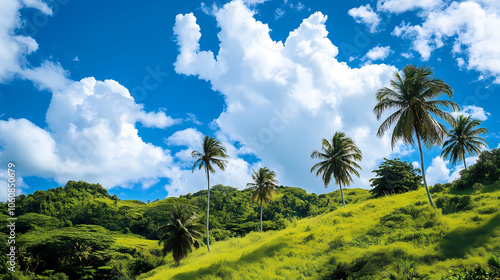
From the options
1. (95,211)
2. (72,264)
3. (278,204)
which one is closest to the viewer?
(72,264)

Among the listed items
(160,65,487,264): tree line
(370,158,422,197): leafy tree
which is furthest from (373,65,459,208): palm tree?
(370,158,422,197): leafy tree

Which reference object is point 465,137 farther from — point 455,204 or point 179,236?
point 179,236

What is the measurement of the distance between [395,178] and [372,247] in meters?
27.4

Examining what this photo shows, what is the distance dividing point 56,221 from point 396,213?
238 feet

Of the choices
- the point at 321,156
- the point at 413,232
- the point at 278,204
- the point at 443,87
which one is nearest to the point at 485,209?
the point at 413,232

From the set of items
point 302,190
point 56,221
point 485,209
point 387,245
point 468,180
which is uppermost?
point 302,190

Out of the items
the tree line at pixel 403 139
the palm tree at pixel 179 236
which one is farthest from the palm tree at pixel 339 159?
the palm tree at pixel 179 236

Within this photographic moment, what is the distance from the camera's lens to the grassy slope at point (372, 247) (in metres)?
15.1

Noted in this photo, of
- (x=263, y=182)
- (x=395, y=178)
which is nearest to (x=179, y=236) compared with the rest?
(x=263, y=182)

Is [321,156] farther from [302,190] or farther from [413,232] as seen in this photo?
[302,190]

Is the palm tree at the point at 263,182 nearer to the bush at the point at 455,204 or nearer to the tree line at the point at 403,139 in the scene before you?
the tree line at the point at 403,139

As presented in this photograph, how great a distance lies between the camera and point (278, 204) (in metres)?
91.7

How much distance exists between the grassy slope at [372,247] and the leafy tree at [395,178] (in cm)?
1301

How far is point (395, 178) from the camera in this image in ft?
139
